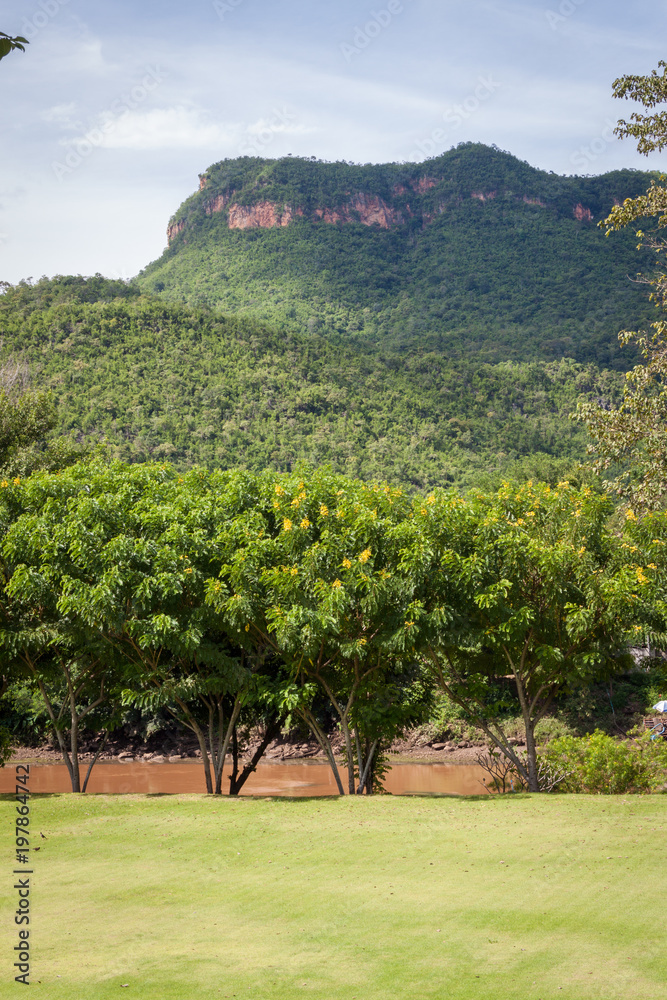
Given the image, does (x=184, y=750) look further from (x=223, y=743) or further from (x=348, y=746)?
(x=348, y=746)

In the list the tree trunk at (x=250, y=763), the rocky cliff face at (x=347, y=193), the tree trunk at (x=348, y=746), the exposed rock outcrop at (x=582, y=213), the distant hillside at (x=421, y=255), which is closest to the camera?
the tree trunk at (x=348, y=746)

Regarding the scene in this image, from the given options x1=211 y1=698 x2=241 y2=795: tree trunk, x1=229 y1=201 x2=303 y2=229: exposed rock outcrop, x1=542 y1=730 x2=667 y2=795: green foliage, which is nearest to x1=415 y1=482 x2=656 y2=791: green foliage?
x1=542 y1=730 x2=667 y2=795: green foliage

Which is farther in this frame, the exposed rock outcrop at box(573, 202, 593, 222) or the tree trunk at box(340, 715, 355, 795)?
the exposed rock outcrop at box(573, 202, 593, 222)

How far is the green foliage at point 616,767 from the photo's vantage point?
43.8 feet

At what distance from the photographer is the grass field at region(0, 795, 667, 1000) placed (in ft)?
19.0

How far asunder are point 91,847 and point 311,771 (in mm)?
18363

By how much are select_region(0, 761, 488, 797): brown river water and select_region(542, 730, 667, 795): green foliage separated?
10510 millimetres

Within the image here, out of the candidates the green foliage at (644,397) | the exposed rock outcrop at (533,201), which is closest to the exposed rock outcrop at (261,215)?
the exposed rock outcrop at (533,201)

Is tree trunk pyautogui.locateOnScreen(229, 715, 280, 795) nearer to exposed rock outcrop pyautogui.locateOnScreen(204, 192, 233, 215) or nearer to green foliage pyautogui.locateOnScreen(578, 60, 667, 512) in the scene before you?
green foliage pyautogui.locateOnScreen(578, 60, 667, 512)

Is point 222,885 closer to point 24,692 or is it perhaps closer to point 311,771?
point 311,771

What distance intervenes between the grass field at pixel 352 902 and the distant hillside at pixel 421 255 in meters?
64.3

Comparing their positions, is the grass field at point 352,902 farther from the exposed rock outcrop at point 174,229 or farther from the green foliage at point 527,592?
the exposed rock outcrop at point 174,229

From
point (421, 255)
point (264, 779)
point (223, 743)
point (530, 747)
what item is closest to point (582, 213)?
point (421, 255)

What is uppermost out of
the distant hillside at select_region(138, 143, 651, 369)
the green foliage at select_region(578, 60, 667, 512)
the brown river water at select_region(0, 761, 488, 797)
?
the distant hillside at select_region(138, 143, 651, 369)
